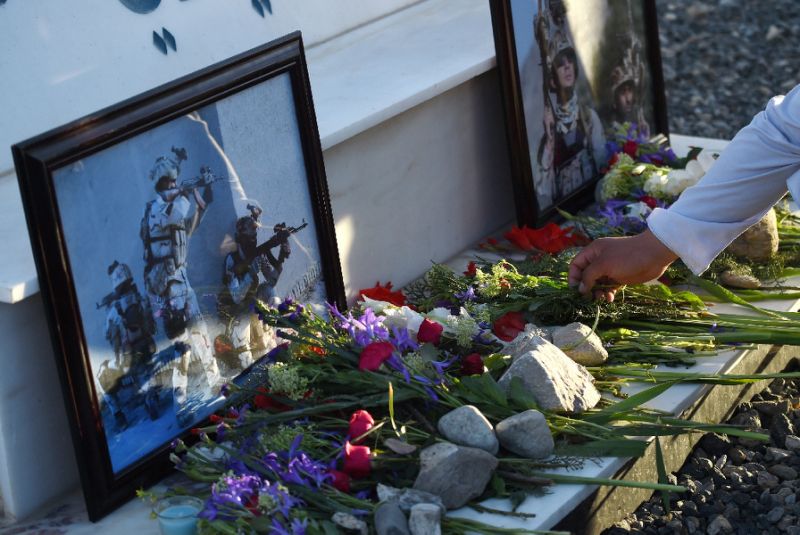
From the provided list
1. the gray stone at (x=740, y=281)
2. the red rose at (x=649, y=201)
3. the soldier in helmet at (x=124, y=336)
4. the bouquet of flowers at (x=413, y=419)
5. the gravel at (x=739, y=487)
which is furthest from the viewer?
the red rose at (x=649, y=201)

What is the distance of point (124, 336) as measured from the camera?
2.62 m

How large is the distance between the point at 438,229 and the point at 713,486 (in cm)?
123

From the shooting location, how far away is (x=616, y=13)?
4254 millimetres

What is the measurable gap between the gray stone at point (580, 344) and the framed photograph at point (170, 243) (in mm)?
649

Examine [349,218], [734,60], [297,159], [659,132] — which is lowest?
[734,60]

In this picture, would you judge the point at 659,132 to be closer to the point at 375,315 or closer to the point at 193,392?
the point at 375,315

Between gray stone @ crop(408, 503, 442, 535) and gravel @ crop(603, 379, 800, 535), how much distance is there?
0.74 m

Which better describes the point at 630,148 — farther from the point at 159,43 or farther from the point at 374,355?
the point at 374,355

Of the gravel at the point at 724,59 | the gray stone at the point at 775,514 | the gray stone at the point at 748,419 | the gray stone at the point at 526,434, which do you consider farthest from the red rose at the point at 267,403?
the gravel at the point at 724,59

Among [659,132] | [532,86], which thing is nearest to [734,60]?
[659,132]

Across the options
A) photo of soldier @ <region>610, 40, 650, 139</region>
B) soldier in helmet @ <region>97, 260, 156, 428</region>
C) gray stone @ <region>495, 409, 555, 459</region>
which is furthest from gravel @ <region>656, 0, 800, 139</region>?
soldier in helmet @ <region>97, 260, 156, 428</region>

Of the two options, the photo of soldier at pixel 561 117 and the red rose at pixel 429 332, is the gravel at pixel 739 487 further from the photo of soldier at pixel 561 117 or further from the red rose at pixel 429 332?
the photo of soldier at pixel 561 117

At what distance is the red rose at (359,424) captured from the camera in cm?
248

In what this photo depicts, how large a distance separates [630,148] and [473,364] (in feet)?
5.22
